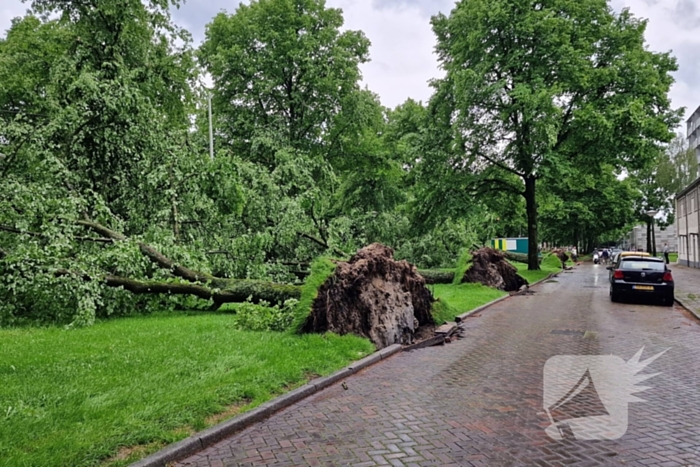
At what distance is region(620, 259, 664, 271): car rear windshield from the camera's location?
54.4 feet

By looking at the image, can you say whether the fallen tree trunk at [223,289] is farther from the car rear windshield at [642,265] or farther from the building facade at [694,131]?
the building facade at [694,131]

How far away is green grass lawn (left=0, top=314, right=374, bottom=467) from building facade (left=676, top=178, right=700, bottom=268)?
40.5 meters

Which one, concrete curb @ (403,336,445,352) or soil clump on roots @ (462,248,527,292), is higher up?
soil clump on roots @ (462,248,527,292)

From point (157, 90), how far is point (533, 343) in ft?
40.2

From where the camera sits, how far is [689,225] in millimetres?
42312

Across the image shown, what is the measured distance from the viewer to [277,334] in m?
8.98

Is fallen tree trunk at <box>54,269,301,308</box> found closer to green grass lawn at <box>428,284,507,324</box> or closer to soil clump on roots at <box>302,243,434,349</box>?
soil clump on roots at <box>302,243,434,349</box>

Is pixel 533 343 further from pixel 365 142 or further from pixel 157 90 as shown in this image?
pixel 365 142

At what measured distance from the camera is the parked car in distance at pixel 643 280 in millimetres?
16172

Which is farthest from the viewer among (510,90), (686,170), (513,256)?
(686,170)

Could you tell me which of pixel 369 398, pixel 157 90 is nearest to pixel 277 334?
pixel 369 398

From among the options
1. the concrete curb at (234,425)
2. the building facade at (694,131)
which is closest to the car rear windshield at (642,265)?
the concrete curb at (234,425)

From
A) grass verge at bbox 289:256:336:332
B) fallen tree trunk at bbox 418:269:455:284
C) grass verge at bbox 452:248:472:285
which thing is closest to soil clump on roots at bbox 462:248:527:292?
grass verge at bbox 452:248:472:285

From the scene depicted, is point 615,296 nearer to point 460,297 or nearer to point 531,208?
point 460,297
